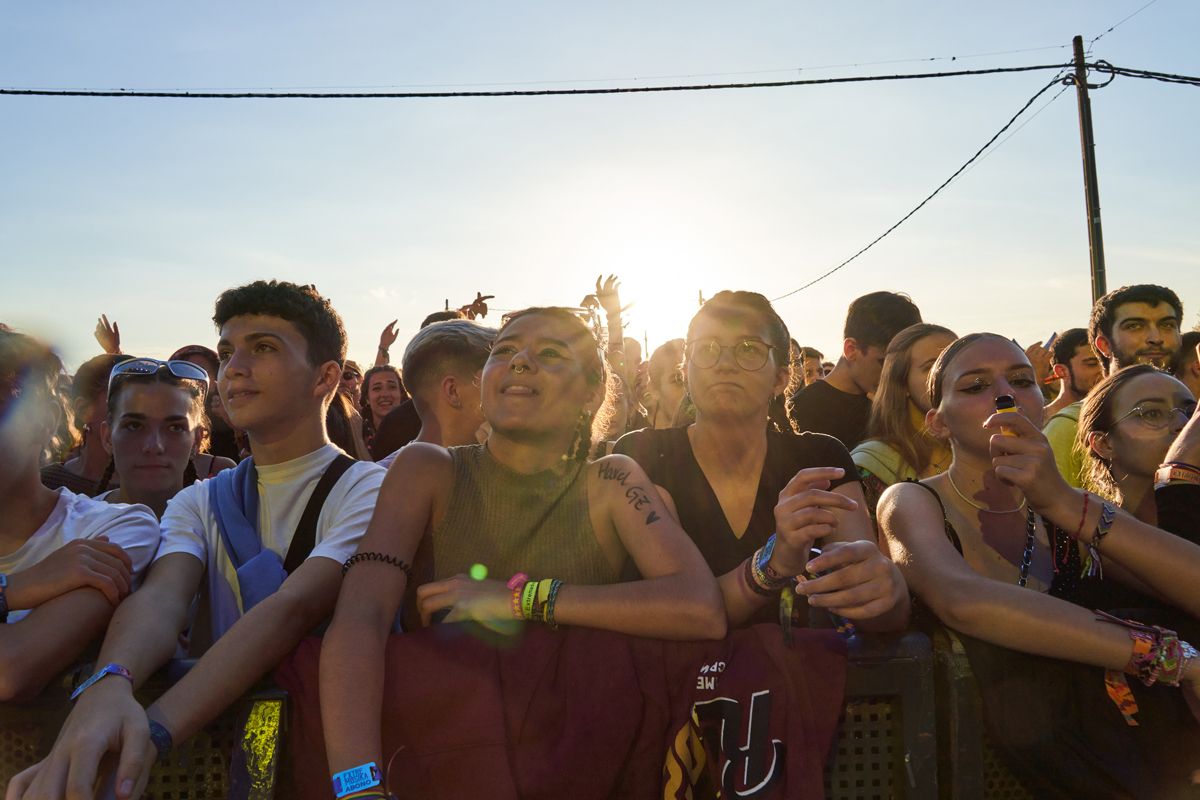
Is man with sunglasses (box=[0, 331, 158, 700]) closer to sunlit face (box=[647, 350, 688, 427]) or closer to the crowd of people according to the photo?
the crowd of people

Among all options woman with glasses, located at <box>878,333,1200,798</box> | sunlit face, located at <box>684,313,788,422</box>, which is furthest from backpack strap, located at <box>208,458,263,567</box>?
woman with glasses, located at <box>878,333,1200,798</box>

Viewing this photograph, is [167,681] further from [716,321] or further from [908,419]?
[908,419]

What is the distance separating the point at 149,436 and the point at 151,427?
0.12ft

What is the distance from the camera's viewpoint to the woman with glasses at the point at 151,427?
3240mm

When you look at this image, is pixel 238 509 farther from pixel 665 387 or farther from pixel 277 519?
pixel 665 387

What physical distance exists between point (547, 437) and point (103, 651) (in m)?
1.23

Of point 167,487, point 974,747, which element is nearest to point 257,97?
point 167,487

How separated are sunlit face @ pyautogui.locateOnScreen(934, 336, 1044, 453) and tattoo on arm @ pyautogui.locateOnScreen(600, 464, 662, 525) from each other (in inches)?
44.2

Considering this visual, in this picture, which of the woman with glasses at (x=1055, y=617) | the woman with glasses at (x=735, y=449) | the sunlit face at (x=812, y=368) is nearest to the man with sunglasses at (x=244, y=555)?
the woman with glasses at (x=735, y=449)

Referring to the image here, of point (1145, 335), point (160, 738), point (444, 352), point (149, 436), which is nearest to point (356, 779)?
point (160, 738)

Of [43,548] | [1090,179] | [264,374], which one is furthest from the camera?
[1090,179]

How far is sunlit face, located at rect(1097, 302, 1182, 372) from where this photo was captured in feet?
16.6

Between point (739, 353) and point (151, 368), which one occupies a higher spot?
point (151, 368)

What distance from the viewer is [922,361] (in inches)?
152
